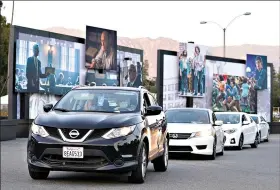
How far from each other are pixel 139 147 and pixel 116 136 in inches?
22.4

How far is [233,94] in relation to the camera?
59.0 m

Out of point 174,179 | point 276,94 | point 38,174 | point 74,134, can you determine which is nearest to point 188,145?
point 174,179

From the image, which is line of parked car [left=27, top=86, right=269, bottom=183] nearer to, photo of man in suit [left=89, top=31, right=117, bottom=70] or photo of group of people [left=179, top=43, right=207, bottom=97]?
photo of man in suit [left=89, top=31, right=117, bottom=70]

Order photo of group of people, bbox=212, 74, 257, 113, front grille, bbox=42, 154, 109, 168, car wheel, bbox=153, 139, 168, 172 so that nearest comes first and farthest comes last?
front grille, bbox=42, 154, 109, 168 < car wheel, bbox=153, 139, 168, 172 < photo of group of people, bbox=212, 74, 257, 113

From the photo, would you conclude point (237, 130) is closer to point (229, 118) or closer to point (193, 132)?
point (229, 118)

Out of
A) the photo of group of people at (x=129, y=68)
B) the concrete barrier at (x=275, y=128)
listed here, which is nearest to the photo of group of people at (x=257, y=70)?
the concrete barrier at (x=275, y=128)

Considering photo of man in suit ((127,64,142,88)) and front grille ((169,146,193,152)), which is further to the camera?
photo of man in suit ((127,64,142,88))

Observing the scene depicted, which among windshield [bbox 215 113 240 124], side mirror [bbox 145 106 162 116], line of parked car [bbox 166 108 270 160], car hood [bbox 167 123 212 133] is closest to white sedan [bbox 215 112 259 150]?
windshield [bbox 215 113 240 124]

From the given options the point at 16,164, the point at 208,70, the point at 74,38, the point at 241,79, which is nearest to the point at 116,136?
the point at 16,164

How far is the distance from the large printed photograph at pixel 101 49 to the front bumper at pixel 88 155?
3152cm

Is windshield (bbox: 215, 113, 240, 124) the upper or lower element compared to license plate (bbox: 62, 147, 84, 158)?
upper

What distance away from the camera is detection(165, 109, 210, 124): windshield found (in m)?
19.6

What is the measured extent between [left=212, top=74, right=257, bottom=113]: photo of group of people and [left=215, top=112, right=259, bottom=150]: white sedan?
27950 mm

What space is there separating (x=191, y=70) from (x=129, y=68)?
5858mm
